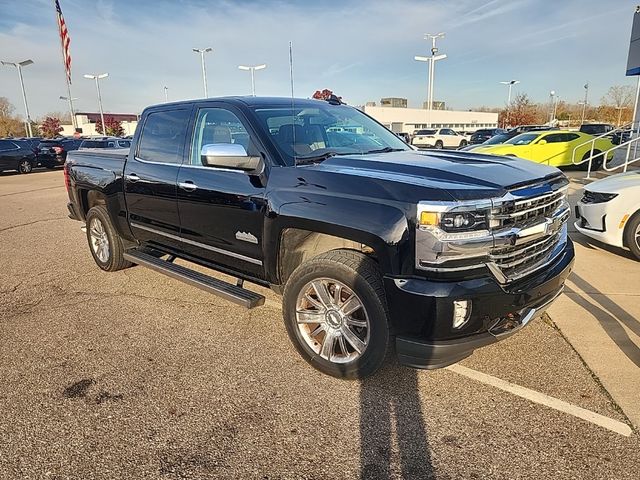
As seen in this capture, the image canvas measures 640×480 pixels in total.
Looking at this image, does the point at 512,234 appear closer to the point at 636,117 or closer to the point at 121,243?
the point at 121,243

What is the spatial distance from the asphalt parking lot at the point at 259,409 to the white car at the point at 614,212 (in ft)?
8.23

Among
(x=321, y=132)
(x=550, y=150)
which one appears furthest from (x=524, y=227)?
(x=550, y=150)

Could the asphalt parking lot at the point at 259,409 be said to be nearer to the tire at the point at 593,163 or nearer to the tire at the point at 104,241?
the tire at the point at 104,241

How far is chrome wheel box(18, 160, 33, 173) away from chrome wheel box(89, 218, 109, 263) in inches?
797

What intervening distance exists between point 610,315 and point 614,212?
84.2 inches

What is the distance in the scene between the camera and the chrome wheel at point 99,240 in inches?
225

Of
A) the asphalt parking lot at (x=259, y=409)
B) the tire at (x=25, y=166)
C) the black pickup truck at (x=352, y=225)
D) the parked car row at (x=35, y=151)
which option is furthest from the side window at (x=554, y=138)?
the tire at (x=25, y=166)

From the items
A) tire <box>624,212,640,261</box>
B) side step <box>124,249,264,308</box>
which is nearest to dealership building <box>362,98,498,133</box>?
tire <box>624,212,640,261</box>

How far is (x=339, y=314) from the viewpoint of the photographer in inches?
129

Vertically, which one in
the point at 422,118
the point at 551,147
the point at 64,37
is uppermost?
the point at 64,37

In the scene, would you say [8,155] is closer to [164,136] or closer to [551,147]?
[164,136]

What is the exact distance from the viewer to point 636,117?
1839 cm

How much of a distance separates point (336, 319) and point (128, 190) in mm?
2939

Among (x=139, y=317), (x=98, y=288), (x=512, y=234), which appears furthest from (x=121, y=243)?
(x=512, y=234)
